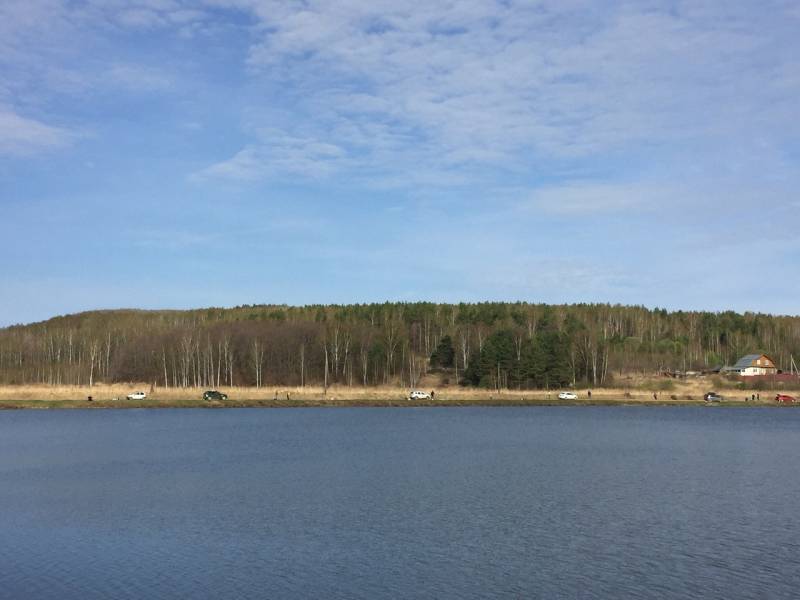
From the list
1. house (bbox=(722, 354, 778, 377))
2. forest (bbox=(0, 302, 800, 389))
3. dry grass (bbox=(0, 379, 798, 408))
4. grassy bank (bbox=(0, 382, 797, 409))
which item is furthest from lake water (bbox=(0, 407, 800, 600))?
house (bbox=(722, 354, 778, 377))

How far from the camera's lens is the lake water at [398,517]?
814 inches

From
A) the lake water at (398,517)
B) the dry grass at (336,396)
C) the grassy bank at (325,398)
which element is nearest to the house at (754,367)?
the dry grass at (336,396)

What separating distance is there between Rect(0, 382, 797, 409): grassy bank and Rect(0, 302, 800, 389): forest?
25.0ft

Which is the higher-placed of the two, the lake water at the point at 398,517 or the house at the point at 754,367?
the house at the point at 754,367

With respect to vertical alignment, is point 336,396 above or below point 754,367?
below

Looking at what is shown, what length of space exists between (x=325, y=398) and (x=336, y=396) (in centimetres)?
301

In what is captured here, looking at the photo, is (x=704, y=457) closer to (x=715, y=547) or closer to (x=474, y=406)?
(x=715, y=547)

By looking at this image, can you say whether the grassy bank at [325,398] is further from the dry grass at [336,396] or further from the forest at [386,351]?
the forest at [386,351]

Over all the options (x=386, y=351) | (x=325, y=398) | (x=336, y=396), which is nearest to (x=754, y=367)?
(x=386, y=351)

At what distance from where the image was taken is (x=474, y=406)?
94.7 metres

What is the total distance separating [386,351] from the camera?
409ft

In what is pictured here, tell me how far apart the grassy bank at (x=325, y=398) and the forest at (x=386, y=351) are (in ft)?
25.0

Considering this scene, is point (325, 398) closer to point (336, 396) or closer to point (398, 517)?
point (336, 396)

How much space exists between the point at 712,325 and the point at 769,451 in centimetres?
13044
